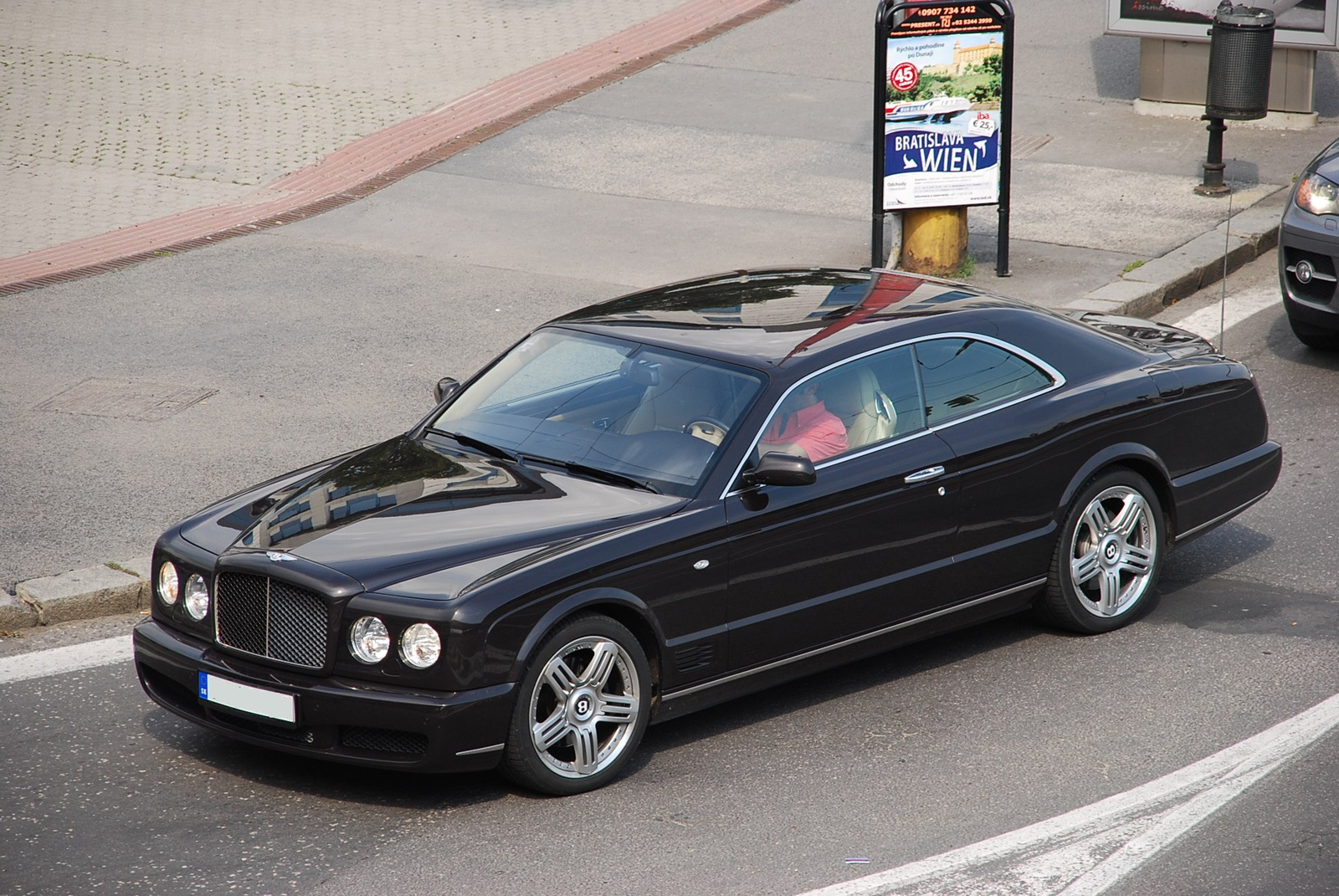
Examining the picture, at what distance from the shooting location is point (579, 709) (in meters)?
5.67

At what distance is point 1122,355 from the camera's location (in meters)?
7.35

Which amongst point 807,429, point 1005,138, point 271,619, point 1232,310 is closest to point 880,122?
point 1005,138

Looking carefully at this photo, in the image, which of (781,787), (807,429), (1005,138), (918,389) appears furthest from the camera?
(1005,138)

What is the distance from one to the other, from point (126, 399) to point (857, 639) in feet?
18.1

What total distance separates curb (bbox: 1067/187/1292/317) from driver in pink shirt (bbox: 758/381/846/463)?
5291 mm

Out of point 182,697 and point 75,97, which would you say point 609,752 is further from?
point 75,97

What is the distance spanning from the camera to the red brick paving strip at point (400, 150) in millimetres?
13102

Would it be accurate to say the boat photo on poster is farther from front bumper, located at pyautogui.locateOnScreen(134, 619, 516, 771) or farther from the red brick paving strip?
front bumper, located at pyautogui.locateOnScreen(134, 619, 516, 771)

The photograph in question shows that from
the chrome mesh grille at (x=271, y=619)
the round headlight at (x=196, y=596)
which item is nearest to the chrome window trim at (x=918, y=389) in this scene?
the chrome mesh grille at (x=271, y=619)

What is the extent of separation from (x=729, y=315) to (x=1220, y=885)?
298cm

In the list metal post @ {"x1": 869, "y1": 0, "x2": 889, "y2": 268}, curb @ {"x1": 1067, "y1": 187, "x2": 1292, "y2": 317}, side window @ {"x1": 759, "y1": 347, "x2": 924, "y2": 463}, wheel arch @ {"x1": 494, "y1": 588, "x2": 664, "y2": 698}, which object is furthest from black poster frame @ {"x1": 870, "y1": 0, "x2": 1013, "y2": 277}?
wheel arch @ {"x1": 494, "y1": 588, "x2": 664, "y2": 698}

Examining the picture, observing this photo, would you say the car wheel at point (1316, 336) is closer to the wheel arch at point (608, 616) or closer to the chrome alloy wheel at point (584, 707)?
the wheel arch at point (608, 616)

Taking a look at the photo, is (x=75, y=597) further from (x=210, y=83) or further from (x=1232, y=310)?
(x=210, y=83)

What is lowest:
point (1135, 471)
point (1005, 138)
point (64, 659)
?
point (64, 659)
